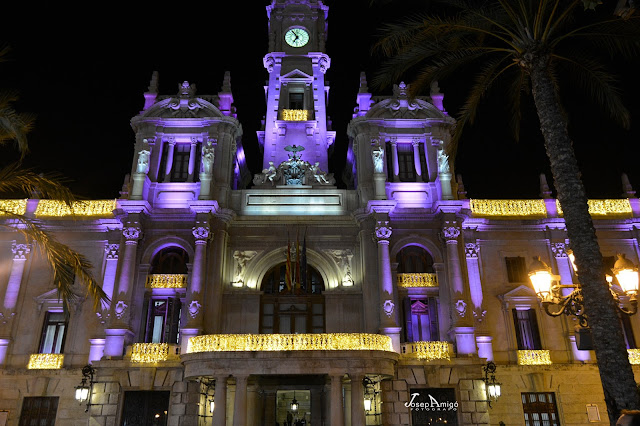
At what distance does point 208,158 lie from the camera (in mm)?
30266

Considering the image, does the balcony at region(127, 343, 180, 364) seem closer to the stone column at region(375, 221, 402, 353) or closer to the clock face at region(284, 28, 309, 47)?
the stone column at region(375, 221, 402, 353)

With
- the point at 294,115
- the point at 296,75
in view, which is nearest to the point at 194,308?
the point at 294,115

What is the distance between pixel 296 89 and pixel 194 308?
1711 centimetres

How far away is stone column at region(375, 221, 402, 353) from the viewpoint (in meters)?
26.2

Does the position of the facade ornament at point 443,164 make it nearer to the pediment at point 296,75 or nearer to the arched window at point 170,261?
the pediment at point 296,75

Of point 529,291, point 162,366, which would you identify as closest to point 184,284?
point 162,366

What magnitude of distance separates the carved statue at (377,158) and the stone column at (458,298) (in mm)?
4892

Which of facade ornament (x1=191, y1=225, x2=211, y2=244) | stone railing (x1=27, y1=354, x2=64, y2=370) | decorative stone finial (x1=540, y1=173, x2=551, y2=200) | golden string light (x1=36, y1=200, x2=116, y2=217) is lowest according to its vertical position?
stone railing (x1=27, y1=354, x2=64, y2=370)

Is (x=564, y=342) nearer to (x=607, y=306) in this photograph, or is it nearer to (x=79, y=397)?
(x=607, y=306)

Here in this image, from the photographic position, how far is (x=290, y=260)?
28.2m

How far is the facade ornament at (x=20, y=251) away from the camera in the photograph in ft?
94.9

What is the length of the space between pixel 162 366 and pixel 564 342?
21.0 m

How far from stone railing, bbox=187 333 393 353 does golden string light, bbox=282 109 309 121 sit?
15.7m

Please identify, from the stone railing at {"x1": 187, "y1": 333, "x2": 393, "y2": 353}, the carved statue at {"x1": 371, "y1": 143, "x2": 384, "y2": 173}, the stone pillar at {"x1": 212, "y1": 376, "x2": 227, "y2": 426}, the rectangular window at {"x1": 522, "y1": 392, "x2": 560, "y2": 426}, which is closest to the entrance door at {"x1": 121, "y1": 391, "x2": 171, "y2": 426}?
the stone railing at {"x1": 187, "y1": 333, "x2": 393, "y2": 353}
